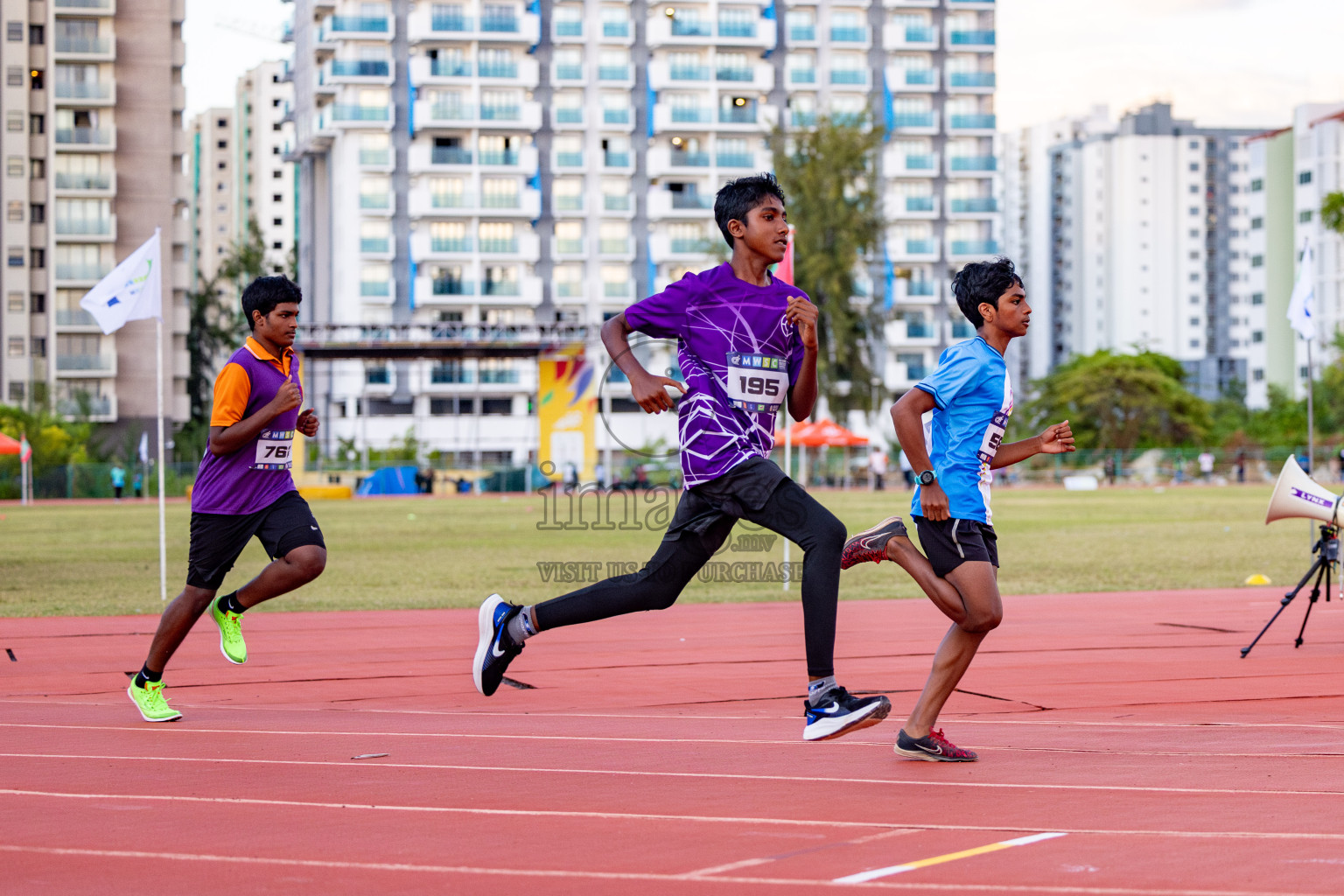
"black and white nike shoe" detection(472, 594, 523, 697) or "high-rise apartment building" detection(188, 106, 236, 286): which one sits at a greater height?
"high-rise apartment building" detection(188, 106, 236, 286)

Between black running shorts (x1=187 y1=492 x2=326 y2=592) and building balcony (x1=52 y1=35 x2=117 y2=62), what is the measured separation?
242 feet

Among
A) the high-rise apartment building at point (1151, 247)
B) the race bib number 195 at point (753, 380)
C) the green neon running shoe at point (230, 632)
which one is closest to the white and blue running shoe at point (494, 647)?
the race bib number 195 at point (753, 380)

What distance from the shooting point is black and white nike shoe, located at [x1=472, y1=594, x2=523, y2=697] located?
5938 millimetres

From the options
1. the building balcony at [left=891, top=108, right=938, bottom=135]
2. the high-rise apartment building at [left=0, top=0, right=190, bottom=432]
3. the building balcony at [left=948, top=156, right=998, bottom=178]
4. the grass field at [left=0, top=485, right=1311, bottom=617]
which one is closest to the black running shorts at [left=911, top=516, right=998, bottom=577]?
the grass field at [left=0, top=485, right=1311, bottom=617]

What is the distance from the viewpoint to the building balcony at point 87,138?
74438mm

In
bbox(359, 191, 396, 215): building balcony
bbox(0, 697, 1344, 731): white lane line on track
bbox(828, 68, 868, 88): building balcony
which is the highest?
bbox(828, 68, 868, 88): building balcony

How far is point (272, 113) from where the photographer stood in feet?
488

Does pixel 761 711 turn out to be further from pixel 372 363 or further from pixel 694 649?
pixel 372 363

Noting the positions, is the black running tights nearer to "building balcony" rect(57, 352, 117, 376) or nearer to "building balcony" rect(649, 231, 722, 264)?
"building balcony" rect(57, 352, 117, 376)

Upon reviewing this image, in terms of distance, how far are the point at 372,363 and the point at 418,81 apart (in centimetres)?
1490

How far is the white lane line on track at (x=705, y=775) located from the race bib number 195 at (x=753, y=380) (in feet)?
4.05

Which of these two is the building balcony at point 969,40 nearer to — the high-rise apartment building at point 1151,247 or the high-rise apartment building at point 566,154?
the high-rise apartment building at point 566,154

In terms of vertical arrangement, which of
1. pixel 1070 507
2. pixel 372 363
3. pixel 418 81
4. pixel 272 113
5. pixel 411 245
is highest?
pixel 272 113

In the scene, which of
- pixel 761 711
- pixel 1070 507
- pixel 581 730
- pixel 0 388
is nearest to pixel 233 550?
pixel 581 730
